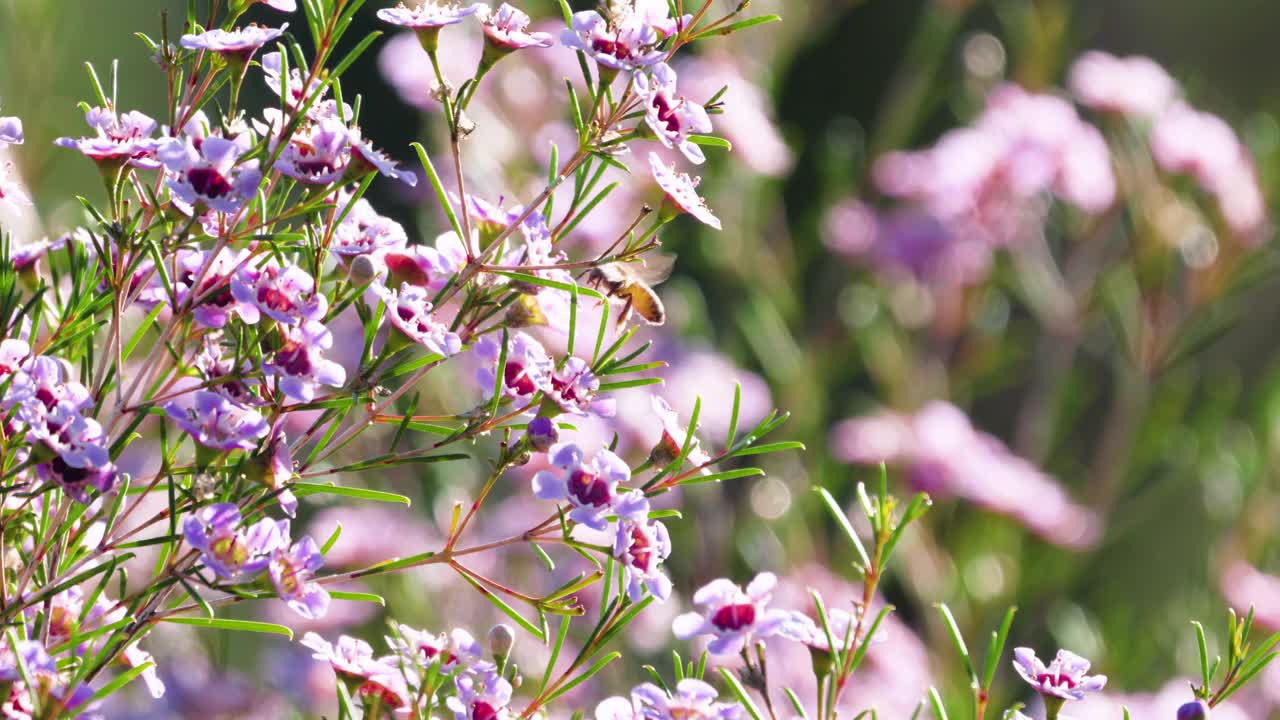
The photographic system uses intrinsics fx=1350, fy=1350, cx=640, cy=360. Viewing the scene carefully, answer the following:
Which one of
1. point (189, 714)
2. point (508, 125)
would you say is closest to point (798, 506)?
point (508, 125)

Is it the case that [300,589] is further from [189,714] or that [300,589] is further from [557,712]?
[557,712]

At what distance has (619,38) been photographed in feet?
1.94

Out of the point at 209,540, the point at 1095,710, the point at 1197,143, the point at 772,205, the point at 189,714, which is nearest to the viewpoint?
the point at 209,540

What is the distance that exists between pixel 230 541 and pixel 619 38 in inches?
10.6

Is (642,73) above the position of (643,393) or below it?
above

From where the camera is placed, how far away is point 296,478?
59 cm

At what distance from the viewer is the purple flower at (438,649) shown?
59cm

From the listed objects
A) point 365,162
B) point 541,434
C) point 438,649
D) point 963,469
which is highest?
point 365,162

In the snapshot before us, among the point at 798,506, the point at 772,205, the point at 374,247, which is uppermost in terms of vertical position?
the point at 374,247

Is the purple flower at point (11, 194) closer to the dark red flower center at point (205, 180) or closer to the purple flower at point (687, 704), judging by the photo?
the dark red flower center at point (205, 180)

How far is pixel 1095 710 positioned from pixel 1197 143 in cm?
75

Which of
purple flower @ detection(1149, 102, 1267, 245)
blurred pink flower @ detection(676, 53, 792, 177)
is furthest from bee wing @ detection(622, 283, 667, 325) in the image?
purple flower @ detection(1149, 102, 1267, 245)

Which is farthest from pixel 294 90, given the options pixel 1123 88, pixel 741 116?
pixel 1123 88

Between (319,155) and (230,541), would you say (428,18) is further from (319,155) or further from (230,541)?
(230,541)
